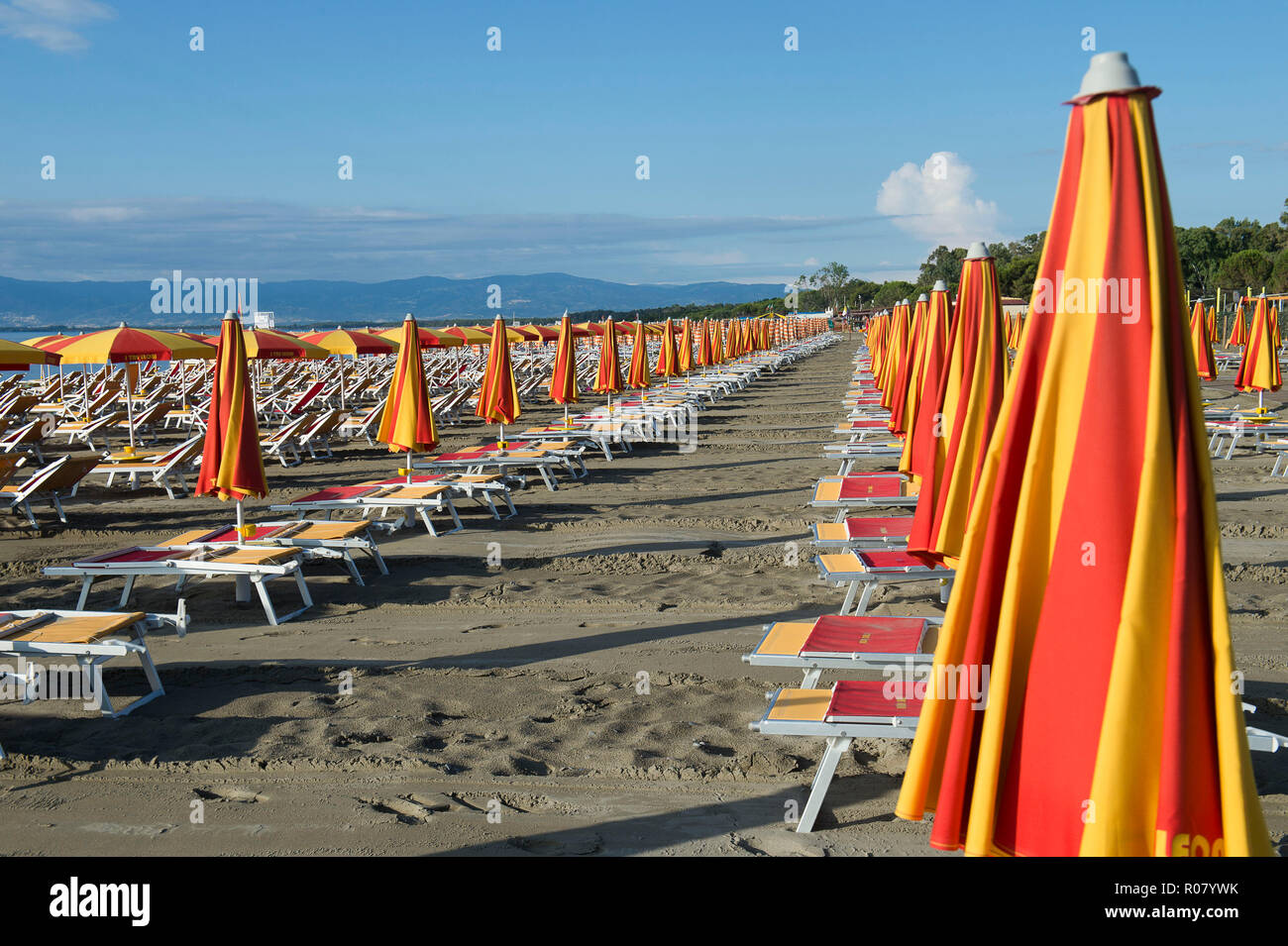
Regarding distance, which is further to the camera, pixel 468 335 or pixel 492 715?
pixel 468 335

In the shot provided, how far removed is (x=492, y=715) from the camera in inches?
185

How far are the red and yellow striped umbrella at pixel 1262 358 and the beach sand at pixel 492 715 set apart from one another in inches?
238

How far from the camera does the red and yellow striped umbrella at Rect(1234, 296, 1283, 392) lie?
556 inches

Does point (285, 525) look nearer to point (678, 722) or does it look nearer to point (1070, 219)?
point (678, 722)

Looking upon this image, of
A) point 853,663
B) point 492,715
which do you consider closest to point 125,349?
point 492,715

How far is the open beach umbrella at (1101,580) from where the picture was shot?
213 cm

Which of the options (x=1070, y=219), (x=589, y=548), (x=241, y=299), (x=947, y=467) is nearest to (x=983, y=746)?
(x=1070, y=219)

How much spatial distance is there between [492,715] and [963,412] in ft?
8.43

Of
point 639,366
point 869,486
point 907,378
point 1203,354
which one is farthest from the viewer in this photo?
point 639,366

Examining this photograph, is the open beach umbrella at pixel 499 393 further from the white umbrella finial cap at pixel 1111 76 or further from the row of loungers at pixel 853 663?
the white umbrella finial cap at pixel 1111 76

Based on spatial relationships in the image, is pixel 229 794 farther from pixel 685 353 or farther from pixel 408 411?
pixel 685 353

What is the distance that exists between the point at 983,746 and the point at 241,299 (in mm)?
5628
